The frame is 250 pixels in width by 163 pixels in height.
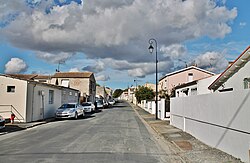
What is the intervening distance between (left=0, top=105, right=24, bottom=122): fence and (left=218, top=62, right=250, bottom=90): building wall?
15248 millimetres

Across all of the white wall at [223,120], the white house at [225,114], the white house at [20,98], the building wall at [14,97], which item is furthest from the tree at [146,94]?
the white wall at [223,120]

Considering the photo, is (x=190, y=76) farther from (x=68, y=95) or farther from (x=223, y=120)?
(x=223, y=120)

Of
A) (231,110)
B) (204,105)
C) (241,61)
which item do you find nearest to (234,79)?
(241,61)

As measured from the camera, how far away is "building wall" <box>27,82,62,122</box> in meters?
22.5

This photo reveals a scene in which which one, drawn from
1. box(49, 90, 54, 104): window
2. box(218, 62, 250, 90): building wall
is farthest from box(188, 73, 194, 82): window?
box(218, 62, 250, 90): building wall

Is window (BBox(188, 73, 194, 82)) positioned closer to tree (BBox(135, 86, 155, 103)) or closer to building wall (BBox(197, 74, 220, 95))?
tree (BBox(135, 86, 155, 103))

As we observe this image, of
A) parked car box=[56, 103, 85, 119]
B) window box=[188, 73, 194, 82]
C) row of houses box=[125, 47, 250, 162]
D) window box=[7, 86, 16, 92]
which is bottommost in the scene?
parked car box=[56, 103, 85, 119]

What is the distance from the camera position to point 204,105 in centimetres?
1179

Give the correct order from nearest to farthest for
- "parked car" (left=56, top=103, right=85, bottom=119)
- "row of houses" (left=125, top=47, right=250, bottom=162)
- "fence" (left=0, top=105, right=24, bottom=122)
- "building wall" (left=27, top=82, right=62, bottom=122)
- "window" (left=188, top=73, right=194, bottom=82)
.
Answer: "row of houses" (left=125, top=47, right=250, bottom=162), "fence" (left=0, top=105, right=24, bottom=122), "building wall" (left=27, top=82, right=62, bottom=122), "parked car" (left=56, top=103, right=85, bottom=119), "window" (left=188, top=73, right=194, bottom=82)

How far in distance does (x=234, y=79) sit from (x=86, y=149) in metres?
10.3

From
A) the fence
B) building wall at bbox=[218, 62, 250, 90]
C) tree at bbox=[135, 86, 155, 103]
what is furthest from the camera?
tree at bbox=[135, 86, 155, 103]

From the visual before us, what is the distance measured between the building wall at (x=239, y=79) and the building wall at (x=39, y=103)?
14.9m

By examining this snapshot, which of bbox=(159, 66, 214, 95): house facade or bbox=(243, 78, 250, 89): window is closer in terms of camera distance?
bbox=(243, 78, 250, 89): window

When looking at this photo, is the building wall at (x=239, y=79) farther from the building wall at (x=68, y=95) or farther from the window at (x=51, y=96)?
the building wall at (x=68, y=95)
